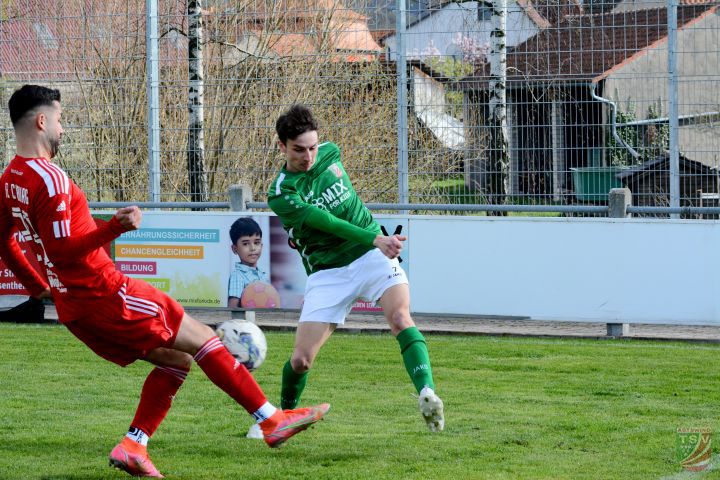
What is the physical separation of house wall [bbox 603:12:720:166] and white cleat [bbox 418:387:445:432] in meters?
6.07

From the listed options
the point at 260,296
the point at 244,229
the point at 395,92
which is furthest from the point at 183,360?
the point at 395,92

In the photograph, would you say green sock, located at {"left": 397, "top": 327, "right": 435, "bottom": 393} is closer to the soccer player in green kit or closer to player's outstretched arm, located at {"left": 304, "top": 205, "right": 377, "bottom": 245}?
the soccer player in green kit

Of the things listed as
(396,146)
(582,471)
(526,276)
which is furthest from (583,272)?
(582,471)

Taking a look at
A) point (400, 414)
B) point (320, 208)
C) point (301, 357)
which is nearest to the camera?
point (301, 357)

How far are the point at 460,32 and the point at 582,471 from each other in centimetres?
719

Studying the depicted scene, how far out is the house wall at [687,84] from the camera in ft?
38.4

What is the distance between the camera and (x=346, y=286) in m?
7.21

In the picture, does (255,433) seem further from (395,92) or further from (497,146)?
(395,92)

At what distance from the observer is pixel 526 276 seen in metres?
12.1

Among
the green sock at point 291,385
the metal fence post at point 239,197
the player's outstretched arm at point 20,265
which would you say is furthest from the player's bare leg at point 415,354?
the metal fence post at point 239,197

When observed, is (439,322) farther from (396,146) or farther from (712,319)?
(712,319)

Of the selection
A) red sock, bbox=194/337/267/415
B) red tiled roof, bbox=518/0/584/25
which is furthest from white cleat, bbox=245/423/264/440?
red tiled roof, bbox=518/0/584/25

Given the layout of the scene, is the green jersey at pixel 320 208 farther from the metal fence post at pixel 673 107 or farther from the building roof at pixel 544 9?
the building roof at pixel 544 9

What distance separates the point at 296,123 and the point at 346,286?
A: 3.41 feet
